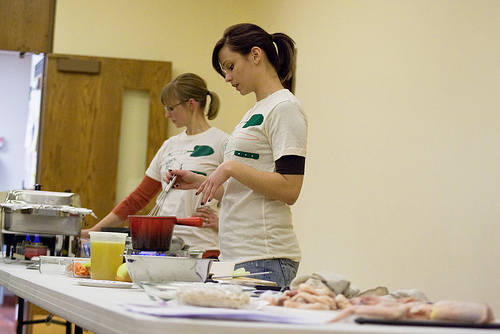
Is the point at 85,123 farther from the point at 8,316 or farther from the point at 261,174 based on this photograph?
the point at 261,174

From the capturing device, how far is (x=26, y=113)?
813cm

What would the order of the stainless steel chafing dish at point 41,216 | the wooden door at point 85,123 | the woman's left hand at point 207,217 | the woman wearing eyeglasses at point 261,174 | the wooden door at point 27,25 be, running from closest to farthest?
the woman wearing eyeglasses at point 261,174 < the stainless steel chafing dish at point 41,216 < the woman's left hand at point 207,217 < the wooden door at point 85,123 < the wooden door at point 27,25

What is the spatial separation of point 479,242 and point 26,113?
6.91m

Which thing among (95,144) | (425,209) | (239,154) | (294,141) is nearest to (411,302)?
(294,141)

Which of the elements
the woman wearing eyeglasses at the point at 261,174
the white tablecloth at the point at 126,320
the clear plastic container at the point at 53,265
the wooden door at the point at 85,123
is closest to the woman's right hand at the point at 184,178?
the woman wearing eyeglasses at the point at 261,174

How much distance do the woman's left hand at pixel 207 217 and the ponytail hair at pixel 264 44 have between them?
2.52 ft

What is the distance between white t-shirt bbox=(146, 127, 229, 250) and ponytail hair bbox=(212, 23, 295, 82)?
2.21ft

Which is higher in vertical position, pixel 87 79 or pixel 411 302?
pixel 87 79

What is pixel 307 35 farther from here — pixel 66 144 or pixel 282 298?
pixel 282 298

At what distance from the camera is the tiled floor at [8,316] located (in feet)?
15.7

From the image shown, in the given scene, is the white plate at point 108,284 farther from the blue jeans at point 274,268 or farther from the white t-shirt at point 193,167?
the white t-shirt at point 193,167

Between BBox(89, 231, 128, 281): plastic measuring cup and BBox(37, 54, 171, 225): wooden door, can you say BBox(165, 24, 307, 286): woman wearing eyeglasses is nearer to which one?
BBox(89, 231, 128, 281): plastic measuring cup

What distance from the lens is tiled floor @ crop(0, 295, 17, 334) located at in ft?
15.7

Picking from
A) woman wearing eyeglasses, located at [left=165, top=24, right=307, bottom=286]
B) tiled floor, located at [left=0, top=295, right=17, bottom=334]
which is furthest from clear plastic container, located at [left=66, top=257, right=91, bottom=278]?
tiled floor, located at [left=0, top=295, right=17, bottom=334]
